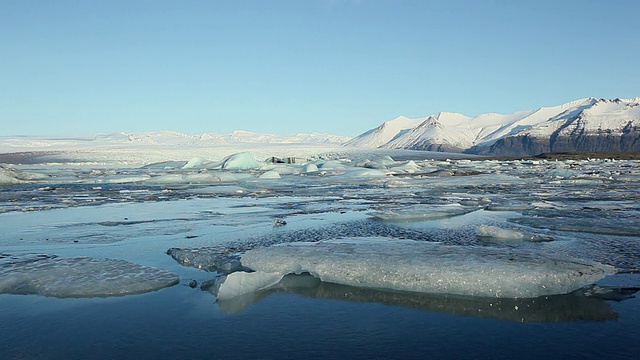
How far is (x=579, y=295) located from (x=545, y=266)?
0.31 metres

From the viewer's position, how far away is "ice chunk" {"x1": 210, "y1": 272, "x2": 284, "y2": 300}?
10.6 ft

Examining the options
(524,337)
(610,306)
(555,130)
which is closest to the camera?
(524,337)

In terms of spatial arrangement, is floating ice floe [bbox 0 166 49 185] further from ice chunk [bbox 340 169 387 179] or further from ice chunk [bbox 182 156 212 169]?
ice chunk [bbox 182 156 212 169]

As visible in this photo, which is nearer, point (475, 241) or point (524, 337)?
point (524, 337)

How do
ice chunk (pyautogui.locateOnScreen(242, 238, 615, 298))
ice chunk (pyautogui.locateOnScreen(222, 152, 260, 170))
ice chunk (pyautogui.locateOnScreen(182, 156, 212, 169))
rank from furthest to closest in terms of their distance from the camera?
1. ice chunk (pyautogui.locateOnScreen(182, 156, 212, 169))
2. ice chunk (pyautogui.locateOnScreen(222, 152, 260, 170))
3. ice chunk (pyautogui.locateOnScreen(242, 238, 615, 298))

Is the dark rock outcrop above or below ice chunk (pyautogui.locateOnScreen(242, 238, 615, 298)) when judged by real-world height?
above

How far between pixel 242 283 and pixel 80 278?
1165 mm

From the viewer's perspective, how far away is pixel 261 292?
338 centimetres

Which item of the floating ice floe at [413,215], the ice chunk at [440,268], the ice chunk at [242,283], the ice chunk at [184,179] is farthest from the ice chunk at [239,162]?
the ice chunk at [242,283]

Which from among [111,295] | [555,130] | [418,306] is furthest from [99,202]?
[555,130]

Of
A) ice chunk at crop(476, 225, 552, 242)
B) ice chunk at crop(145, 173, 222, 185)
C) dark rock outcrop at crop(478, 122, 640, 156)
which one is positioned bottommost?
ice chunk at crop(145, 173, 222, 185)

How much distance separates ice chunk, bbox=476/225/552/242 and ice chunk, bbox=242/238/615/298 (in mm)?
989

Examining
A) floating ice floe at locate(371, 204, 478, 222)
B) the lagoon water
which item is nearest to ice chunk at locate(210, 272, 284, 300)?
the lagoon water

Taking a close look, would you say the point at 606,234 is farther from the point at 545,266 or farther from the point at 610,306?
the point at 610,306
